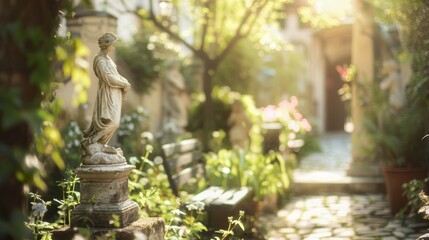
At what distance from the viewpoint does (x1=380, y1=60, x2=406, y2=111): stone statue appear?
10758 mm

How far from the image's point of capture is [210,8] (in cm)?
1170

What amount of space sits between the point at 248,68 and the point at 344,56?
1031 cm

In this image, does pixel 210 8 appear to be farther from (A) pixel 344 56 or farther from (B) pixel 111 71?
(A) pixel 344 56

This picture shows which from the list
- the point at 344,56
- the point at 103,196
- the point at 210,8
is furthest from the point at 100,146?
the point at 344,56

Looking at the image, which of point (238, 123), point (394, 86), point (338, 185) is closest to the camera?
point (394, 86)

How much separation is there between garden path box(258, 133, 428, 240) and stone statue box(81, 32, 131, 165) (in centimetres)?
323

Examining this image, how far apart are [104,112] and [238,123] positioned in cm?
757

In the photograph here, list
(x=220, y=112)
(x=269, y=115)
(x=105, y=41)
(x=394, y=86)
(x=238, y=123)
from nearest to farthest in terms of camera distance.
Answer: (x=105, y=41) → (x=394, y=86) → (x=269, y=115) → (x=238, y=123) → (x=220, y=112)

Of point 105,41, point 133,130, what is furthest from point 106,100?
point 133,130

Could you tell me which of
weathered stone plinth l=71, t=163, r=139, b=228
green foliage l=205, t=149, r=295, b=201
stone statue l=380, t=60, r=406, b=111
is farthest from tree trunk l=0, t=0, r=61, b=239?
stone statue l=380, t=60, r=406, b=111

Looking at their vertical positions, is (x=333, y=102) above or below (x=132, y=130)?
above

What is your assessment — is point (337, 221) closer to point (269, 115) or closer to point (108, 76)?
point (269, 115)

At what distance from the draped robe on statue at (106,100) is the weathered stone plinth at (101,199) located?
0.94 feet

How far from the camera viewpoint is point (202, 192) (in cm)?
742
